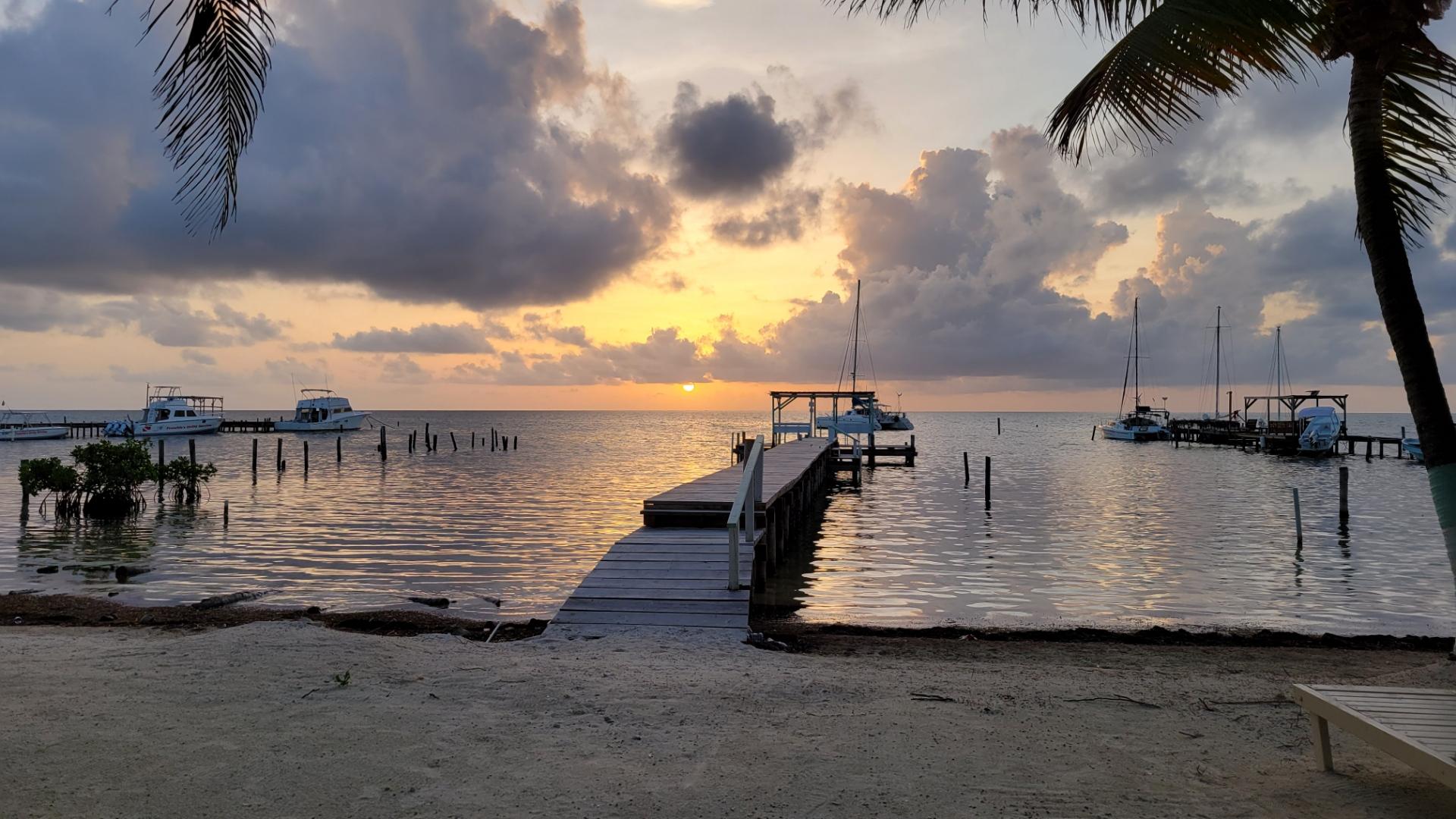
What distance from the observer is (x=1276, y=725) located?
19.4 ft

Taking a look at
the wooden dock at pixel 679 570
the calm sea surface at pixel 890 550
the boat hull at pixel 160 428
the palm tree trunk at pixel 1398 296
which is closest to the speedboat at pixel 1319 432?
the calm sea surface at pixel 890 550

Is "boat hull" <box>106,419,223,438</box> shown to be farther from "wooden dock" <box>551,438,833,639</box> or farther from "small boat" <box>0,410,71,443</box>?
"wooden dock" <box>551,438,833,639</box>

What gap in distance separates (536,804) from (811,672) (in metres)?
3.31

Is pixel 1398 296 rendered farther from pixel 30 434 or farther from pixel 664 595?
pixel 30 434

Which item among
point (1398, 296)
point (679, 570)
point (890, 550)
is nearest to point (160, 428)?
point (890, 550)

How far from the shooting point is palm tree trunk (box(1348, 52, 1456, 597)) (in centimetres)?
455

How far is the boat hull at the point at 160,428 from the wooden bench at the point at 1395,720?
72332mm

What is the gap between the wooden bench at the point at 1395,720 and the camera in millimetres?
3725

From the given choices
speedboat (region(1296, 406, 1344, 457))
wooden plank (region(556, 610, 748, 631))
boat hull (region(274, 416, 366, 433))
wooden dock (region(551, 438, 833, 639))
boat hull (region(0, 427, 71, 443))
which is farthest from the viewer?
boat hull (region(274, 416, 366, 433))

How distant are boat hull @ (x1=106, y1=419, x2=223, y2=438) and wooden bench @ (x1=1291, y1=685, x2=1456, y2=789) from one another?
2848 inches

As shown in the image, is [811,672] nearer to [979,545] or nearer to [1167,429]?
[979,545]

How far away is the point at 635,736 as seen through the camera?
17.9 feet

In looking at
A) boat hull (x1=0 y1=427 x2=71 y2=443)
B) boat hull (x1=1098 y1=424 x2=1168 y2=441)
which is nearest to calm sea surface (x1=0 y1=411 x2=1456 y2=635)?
boat hull (x1=1098 y1=424 x2=1168 y2=441)

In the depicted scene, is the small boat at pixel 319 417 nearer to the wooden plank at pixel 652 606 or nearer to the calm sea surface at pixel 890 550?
the calm sea surface at pixel 890 550
